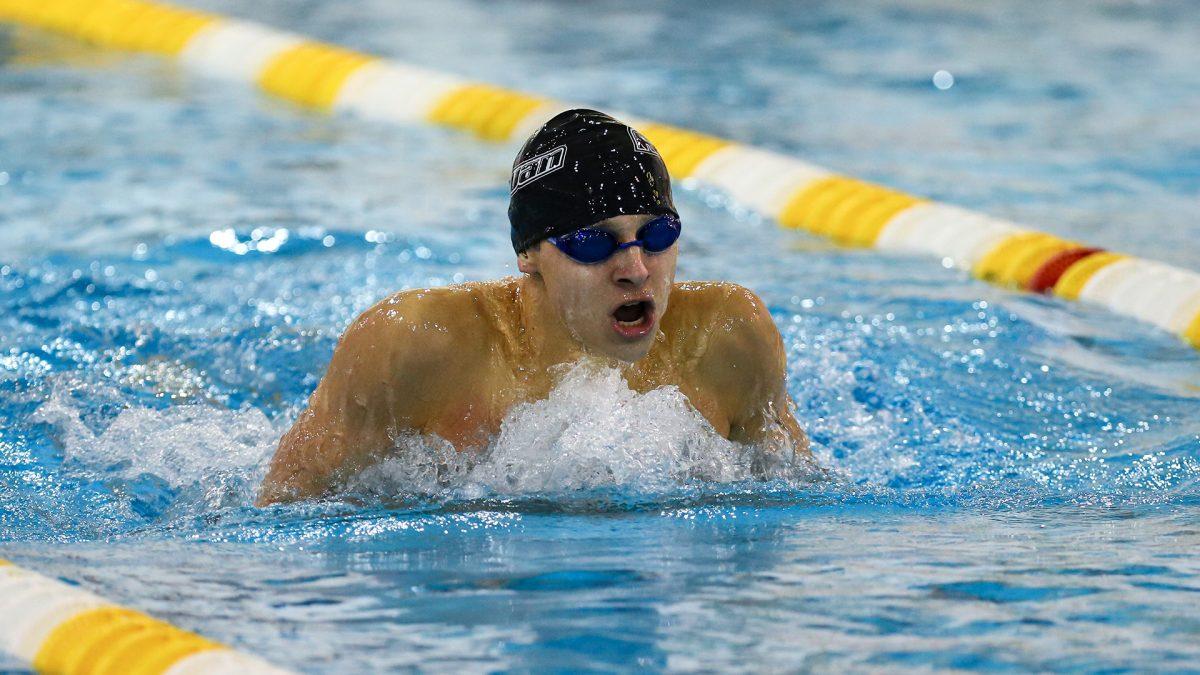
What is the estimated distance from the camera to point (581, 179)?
279 cm

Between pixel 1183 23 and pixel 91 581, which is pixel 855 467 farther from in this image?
pixel 1183 23

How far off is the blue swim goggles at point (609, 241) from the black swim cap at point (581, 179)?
0.8 inches

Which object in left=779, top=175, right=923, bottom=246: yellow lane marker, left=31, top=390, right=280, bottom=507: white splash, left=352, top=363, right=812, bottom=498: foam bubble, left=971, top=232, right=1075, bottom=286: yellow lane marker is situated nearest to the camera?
left=352, top=363, right=812, bottom=498: foam bubble

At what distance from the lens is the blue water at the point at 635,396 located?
2312 millimetres

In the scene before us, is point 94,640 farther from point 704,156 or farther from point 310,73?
point 310,73

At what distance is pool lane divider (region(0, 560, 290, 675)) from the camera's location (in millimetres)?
2160

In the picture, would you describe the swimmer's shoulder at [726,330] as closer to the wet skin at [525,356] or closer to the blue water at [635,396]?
the wet skin at [525,356]

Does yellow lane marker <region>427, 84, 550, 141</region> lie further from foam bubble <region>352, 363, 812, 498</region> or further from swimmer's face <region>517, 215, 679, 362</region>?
swimmer's face <region>517, 215, 679, 362</region>

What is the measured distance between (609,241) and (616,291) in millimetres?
83

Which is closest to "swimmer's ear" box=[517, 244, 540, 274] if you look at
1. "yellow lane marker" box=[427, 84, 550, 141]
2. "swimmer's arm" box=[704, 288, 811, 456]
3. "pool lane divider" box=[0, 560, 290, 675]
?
"swimmer's arm" box=[704, 288, 811, 456]

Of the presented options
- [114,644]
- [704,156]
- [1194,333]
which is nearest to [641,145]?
[114,644]

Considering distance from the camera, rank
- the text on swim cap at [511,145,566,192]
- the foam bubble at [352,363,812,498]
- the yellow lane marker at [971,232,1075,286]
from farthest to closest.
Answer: the yellow lane marker at [971,232,1075,286] < the foam bubble at [352,363,812,498] < the text on swim cap at [511,145,566,192]

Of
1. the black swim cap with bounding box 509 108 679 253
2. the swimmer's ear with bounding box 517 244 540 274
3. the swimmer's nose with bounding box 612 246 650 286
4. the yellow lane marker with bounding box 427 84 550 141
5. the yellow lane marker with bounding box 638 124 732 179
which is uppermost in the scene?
the yellow lane marker with bounding box 427 84 550 141

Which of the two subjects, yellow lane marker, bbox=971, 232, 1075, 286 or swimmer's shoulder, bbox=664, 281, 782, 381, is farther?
yellow lane marker, bbox=971, 232, 1075, 286
